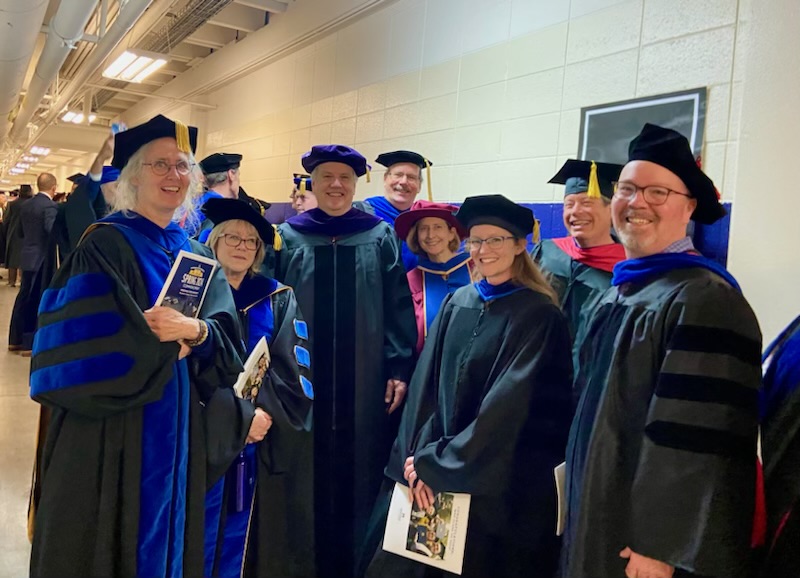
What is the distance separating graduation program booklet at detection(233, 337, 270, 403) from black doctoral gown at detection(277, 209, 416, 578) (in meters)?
0.47

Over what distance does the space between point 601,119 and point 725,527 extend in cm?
218

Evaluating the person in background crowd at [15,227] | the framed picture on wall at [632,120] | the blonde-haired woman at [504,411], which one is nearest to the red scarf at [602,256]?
the blonde-haired woman at [504,411]

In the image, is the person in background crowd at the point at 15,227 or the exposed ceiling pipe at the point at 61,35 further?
the person in background crowd at the point at 15,227

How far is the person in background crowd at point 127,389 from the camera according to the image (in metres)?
1.50

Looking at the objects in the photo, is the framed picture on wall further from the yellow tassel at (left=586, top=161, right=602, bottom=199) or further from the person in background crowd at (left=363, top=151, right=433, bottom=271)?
the person in background crowd at (left=363, top=151, right=433, bottom=271)

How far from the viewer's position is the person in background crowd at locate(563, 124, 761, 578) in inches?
48.4

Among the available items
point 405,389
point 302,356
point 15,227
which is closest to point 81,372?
point 302,356

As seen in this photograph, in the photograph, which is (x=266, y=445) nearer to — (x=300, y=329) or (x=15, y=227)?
(x=300, y=329)

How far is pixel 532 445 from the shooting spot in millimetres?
1826

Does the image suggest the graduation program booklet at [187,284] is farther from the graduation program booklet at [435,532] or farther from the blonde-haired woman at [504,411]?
the graduation program booklet at [435,532]

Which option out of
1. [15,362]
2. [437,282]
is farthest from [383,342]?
[15,362]

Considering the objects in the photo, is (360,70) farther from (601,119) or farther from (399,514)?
(399,514)

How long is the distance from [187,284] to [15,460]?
279 cm

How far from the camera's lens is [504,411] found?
1.77m
